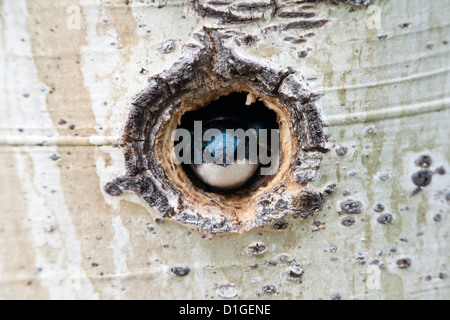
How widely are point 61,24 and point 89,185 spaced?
35 cm

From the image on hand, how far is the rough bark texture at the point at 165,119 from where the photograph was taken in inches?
26.4

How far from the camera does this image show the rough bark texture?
0.67 meters

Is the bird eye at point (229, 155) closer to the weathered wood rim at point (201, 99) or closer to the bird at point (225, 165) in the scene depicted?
the bird at point (225, 165)

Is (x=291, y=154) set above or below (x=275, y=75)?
below

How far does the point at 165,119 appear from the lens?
27.9 inches

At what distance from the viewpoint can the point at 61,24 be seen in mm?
669

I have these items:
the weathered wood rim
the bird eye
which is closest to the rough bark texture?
the weathered wood rim

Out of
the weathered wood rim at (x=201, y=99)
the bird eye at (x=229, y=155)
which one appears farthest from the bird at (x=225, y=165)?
the weathered wood rim at (x=201, y=99)

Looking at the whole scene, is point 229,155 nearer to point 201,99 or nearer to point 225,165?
point 225,165

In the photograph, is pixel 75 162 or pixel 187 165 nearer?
pixel 75 162

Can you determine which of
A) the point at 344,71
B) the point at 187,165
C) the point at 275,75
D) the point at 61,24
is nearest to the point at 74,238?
the point at 187,165

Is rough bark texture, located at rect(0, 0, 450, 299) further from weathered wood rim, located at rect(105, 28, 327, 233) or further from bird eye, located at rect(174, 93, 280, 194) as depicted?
bird eye, located at rect(174, 93, 280, 194)
